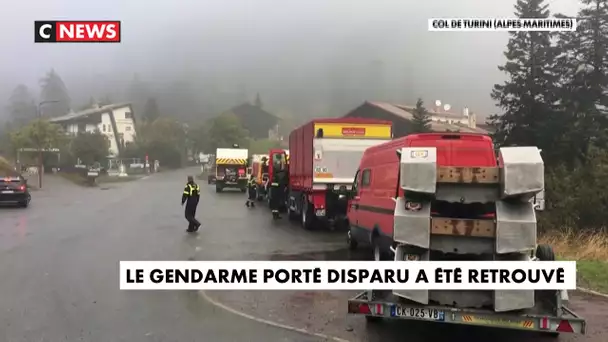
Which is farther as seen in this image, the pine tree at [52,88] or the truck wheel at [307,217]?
the pine tree at [52,88]

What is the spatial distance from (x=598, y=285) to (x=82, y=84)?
7565 cm

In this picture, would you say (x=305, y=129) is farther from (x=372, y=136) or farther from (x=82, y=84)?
(x=82, y=84)

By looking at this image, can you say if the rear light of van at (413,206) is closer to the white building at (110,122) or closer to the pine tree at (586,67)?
the pine tree at (586,67)

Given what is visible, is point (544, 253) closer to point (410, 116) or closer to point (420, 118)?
point (420, 118)

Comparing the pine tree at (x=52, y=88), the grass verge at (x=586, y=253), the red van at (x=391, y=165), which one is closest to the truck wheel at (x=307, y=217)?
the grass verge at (x=586, y=253)

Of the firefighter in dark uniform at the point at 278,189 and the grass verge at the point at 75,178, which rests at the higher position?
the firefighter in dark uniform at the point at 278,189

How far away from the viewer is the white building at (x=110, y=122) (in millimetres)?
81438

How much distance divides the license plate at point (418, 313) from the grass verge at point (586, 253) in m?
4.19

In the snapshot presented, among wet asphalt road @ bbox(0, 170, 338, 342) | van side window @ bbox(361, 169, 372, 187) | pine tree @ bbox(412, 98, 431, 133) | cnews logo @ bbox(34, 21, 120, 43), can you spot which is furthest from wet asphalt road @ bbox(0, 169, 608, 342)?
pine tree @ bbox(412, 98, 431, 133)

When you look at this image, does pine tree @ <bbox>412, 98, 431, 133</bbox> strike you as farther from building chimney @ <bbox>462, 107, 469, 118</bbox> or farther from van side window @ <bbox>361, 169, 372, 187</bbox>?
van side window @ <bbox>361, 169, 372, 187</bbox>

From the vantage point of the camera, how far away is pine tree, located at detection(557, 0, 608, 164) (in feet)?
88.2

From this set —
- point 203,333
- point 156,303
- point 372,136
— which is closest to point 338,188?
point 372,136

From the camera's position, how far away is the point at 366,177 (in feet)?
35.5

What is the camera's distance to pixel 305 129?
17719mm
